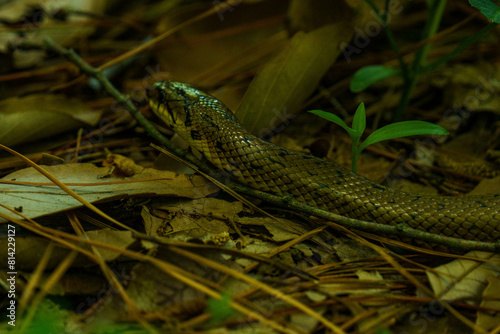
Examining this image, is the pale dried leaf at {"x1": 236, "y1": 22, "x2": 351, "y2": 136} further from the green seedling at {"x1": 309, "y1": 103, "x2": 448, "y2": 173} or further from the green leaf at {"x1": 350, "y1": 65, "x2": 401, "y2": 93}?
the green seedling at {"x1": 309, "y1": 103, "x2": 448, "y2": 173}

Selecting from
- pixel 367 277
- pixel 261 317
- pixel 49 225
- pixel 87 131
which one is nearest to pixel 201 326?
pixel 261 317

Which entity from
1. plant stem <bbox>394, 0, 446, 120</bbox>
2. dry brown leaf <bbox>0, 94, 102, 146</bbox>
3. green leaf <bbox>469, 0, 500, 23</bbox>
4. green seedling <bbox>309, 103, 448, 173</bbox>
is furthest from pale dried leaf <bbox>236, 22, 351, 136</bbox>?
→ dry brown leaf <bbox>0, 94, 102, 146</bbox>

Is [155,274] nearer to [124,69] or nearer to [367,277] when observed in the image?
[367,277]

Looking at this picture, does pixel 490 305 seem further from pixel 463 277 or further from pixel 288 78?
pixel 288 78

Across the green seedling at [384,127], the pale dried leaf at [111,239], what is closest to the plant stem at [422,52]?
the green seedling at [384,127]

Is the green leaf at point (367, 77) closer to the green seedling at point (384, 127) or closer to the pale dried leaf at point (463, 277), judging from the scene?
the green seedling at point (384, 127)
